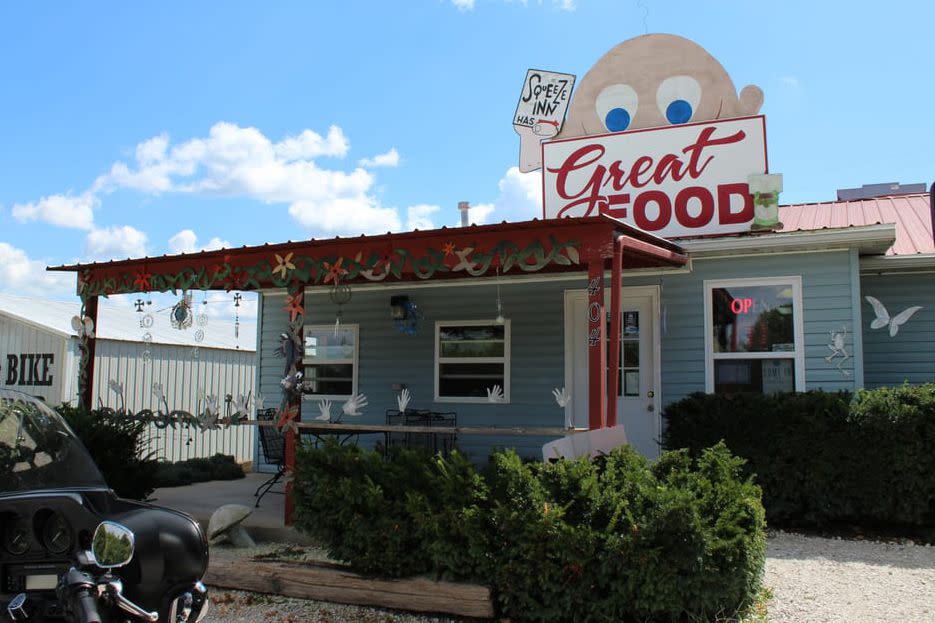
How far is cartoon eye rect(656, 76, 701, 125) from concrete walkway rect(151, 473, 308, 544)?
665cm

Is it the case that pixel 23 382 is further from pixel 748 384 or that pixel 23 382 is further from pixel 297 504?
pixel 748 384

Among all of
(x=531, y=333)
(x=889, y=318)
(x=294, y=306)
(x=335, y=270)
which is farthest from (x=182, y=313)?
(x=889, y=318)

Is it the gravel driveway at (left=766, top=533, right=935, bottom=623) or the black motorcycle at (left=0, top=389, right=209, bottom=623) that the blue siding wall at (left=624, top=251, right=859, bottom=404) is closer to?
the gravel driveway at (left=766, top=533, right=935, bottom=623)

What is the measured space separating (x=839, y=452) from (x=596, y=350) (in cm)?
275

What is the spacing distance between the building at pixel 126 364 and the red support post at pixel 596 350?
8.28 meters

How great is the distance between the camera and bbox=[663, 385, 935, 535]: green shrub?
6367 millimetres

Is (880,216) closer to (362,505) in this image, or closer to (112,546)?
(362,505)

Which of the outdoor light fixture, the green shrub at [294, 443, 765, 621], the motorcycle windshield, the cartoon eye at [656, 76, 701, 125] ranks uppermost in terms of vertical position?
the cartoon eye at [656, 76, 701, 125]

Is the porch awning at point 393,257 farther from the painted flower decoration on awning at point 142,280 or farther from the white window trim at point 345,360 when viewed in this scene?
the white window trim at point 345,360

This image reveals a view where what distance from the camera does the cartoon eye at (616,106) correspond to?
9984 millimetres

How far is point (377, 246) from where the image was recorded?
21.0 ft

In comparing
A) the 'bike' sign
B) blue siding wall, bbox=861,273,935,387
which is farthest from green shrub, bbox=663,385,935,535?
the 'bike' sign

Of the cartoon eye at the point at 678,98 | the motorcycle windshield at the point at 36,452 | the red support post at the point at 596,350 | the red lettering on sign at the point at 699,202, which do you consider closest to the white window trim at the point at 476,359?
the red lettering on sign at the point at 699,202

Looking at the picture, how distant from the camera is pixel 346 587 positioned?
4.93 metres
